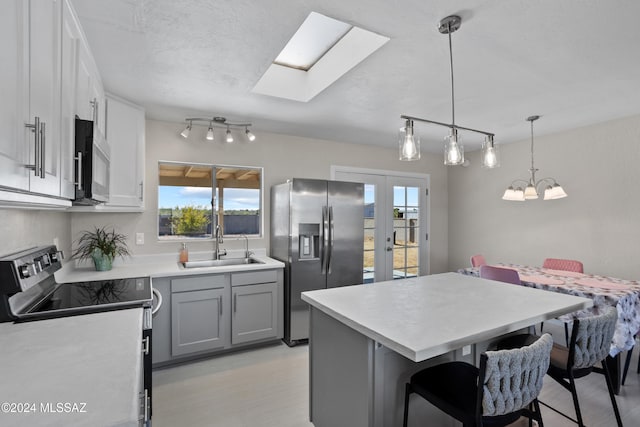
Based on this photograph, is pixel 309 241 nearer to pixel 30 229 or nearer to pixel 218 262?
pixel 218 262

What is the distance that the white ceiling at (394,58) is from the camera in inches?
62.1

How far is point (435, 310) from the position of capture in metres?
1.61

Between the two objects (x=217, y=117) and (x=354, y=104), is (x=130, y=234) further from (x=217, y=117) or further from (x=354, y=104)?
(x=354, y=104)

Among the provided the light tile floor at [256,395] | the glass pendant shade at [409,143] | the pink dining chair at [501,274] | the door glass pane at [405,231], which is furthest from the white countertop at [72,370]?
the door glass pane at [405,231]

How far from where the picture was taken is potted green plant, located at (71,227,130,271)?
2.81 metres

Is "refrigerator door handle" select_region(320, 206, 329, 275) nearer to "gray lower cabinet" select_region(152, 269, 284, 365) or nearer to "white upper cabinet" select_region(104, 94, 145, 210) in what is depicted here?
"gray lower cabinet" select_region(152, 269, 284, 365)

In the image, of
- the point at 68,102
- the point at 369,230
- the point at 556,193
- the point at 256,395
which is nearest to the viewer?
the point at 68,102

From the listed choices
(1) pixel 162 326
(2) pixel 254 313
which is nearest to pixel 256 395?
(2) pixel 254 313

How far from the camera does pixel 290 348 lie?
3.25m

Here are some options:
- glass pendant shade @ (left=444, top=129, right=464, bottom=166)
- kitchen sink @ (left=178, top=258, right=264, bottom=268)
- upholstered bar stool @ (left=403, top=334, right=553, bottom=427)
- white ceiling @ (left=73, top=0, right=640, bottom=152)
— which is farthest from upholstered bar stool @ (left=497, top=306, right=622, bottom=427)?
kitchen sink @ (left=178, top=258, right=264, bottom=268)

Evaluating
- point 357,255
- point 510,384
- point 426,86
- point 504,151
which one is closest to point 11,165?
point 510,384

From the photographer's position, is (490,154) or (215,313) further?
(215,313)

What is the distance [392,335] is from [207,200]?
9.71ft

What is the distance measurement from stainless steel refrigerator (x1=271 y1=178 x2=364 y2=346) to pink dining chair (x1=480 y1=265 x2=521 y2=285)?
1333 millimetres
